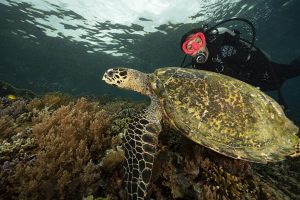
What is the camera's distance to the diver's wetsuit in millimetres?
6203

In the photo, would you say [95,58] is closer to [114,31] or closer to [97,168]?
[114,31]

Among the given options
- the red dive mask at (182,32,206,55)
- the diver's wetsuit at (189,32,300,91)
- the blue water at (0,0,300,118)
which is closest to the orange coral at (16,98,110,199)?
the red dive mask at (182,32,206,55)

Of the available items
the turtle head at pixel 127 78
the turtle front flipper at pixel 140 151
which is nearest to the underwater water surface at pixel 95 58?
the turtle front flipper at pixel 140 151

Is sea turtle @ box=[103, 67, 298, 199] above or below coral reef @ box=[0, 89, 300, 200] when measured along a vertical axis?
above

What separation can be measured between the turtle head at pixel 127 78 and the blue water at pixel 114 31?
12.8 metres

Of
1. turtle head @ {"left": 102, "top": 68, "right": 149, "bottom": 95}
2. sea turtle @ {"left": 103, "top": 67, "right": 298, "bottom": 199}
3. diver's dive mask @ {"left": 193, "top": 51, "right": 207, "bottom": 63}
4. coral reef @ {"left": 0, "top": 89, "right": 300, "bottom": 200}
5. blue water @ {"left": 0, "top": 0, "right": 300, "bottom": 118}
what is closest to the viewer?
coral reef @ {"left": 0, "top": 89, "right": 300, "bottom": 200}

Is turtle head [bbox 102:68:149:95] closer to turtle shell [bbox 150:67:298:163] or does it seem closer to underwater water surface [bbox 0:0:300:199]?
turtle shell [bbox 150:67:298:163]

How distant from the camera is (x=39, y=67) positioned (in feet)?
121

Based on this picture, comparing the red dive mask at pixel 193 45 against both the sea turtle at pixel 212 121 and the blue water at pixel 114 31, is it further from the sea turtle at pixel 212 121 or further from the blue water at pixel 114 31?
the blue water at pixel 114 31

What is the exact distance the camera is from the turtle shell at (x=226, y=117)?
112 inches

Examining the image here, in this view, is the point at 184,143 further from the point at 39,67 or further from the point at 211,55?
the point at 39,67

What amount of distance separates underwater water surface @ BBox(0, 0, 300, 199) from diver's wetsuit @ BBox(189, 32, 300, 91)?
9.79 ft

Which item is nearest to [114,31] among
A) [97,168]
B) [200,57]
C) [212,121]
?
[200,57]

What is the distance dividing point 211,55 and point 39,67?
126ft
